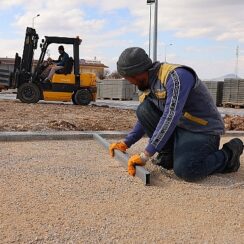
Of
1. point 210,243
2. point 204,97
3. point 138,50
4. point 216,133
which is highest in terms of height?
point 138,50

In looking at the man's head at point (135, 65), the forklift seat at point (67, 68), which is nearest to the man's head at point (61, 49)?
the forklift seat at point (67, 68)

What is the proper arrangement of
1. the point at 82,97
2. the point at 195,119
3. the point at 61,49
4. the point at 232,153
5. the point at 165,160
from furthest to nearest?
the point at 82,97
the point at 61,49
the point at 165,160
the point at 232,153
the point at 195,119

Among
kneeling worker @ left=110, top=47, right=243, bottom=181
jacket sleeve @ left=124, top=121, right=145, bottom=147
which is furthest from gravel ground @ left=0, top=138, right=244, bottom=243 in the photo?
jacket sleeve @ left=124, top=121, right=145, bottom=147

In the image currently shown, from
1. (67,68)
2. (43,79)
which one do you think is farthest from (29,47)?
(67,68)

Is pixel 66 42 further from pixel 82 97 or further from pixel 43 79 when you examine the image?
pixel 82 97

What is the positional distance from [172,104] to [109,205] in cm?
111

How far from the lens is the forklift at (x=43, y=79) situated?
15.5 meters

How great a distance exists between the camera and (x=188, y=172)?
422 centimetres

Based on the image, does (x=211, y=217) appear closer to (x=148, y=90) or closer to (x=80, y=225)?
(x=80, y=225)

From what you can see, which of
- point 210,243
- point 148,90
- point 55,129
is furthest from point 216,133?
point 55,129

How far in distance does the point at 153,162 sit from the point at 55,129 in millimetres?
3389

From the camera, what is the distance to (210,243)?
9.09ft

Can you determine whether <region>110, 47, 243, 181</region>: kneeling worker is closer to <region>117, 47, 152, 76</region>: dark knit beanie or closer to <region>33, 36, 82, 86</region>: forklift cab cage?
<region>117, 47, 152, 76</region>: dark knit beanie

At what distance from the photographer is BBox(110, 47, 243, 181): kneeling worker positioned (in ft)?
13.2
